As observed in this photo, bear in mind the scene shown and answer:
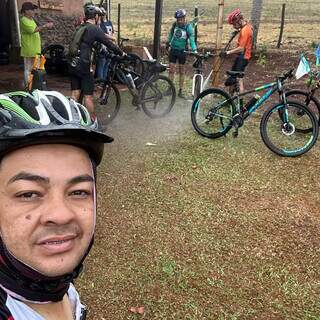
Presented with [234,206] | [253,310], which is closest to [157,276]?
[253,310]

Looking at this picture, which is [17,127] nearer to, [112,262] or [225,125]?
[112,262]

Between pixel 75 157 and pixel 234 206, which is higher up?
pixel 75 157

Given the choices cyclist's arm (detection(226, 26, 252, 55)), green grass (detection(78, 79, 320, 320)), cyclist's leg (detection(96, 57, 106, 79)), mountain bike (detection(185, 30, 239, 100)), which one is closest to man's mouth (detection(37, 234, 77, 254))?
green grass (detection(78, 79, 320, 320))

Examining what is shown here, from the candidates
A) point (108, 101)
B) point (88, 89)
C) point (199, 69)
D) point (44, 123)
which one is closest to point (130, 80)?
point (108, 101)

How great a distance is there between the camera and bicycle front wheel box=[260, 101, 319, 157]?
20.0 ft

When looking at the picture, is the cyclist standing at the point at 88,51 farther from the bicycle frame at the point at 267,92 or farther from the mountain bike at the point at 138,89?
the bicycle frame at the point at 267,92

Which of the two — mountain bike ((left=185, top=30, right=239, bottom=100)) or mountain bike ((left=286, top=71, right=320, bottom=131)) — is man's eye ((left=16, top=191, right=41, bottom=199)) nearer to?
mountain bike ((left=286, top=71, right=320, bottom=131))

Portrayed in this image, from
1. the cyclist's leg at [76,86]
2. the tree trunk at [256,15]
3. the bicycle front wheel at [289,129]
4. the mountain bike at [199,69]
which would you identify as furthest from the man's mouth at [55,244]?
the tree trunk at [256,15]

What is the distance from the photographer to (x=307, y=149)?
6.15 metres

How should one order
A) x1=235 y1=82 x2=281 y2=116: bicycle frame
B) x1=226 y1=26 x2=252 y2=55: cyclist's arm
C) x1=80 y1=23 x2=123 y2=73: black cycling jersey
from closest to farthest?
x1=235 y1=82 x2=281 y2=116: bicycle frame
x1=80 y1=23 x2=123 y2=73: black cycling jersey
x1=226 y1=26 x2=252 y2=55: cyclist's arm

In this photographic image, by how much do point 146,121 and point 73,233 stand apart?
668cm

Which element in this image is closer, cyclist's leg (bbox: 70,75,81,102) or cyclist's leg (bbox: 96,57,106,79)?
cyclist's leg (bbox: 70,75,81,102)

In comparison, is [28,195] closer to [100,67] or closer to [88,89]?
[88,89]

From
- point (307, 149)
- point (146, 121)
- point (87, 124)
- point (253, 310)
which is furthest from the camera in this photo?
point (146, 121)
